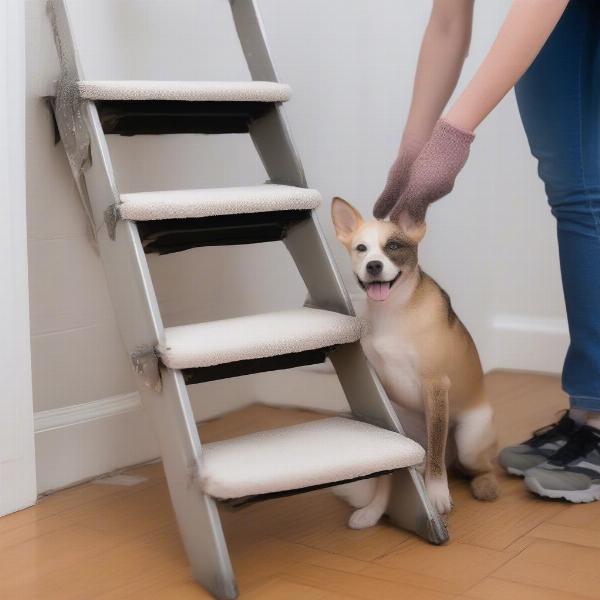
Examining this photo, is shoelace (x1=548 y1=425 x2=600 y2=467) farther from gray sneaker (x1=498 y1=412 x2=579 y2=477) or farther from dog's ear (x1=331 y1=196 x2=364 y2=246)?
dog's ear (x1=331 y1=196 x2=364 y2=246)

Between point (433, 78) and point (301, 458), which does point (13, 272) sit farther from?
point (433, 78)

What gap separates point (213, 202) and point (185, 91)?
24cm

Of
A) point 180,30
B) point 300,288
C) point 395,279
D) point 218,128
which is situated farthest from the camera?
point 300,288

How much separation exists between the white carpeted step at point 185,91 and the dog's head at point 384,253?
31cm

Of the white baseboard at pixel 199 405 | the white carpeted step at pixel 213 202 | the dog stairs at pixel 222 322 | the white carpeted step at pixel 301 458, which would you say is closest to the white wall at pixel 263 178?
the white baseboard at pixel 199 405

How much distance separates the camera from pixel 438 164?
58.9 inches

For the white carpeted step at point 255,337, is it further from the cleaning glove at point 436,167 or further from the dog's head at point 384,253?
the cleaning glove at point 436,167

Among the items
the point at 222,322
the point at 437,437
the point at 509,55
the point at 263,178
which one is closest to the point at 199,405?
the point at 263,178

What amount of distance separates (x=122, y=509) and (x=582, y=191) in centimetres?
101

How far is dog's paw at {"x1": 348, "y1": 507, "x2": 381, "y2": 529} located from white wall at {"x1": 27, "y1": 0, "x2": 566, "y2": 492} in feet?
1.96

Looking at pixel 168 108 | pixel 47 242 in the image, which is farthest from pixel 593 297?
pixel 47 242

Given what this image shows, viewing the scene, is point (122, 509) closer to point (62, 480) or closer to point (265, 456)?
point (62, 480)

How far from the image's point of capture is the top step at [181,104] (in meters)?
1.62

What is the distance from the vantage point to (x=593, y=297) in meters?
1.72
